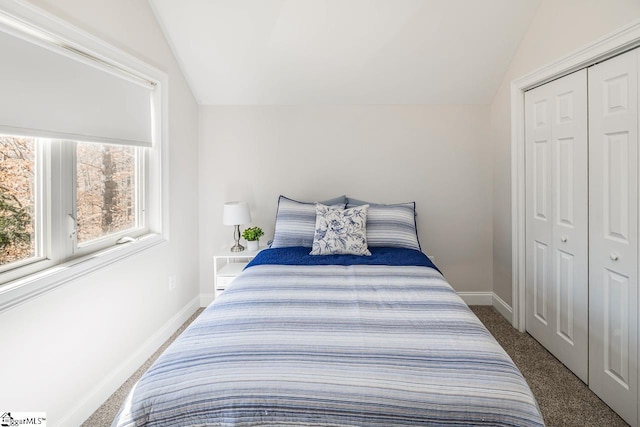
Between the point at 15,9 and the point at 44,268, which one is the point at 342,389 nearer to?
the point at 44,268

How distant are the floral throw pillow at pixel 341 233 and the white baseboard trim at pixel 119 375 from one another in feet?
4.26

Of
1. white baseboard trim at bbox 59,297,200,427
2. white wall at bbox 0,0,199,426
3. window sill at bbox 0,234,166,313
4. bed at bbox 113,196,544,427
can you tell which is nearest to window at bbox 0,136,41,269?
window sill at bbox 0,234,166,313

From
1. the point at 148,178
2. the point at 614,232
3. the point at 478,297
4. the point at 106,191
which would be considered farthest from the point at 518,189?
the point at 106,191

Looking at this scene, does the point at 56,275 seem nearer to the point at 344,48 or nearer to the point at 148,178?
the point at 148,178

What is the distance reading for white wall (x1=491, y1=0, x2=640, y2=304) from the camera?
188 centimetres

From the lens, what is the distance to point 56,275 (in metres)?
1.67

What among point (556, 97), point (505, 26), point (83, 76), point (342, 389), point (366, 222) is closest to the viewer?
point (342, 389)

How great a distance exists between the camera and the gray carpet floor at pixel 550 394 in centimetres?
179

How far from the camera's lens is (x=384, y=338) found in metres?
1.33

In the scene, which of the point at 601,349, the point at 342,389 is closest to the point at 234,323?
the point at 342,389

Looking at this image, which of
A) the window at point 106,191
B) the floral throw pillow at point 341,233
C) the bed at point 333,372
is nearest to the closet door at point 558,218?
the bed at point 333,372

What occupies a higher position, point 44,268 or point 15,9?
point 15,9

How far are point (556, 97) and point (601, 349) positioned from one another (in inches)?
62.1

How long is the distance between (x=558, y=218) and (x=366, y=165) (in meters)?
1.63
